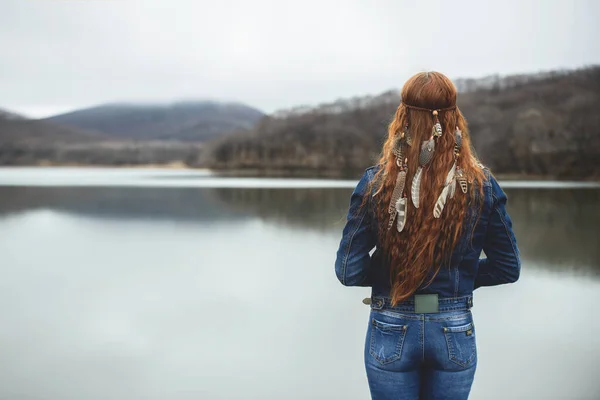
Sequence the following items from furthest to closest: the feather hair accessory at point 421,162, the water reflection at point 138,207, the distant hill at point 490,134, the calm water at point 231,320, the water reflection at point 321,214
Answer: the distant hill at point 490,134, the water reflection at point 138,207, the water reflection at point 321,214, the calm water at point 231,320, the feather hair accessory at point 421,162

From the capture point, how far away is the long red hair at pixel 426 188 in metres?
1.57

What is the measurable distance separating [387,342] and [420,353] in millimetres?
83

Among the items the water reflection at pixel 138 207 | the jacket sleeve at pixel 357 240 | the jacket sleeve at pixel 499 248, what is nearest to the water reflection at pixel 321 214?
the water reflection at pixel 138 207

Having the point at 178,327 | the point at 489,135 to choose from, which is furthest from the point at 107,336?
the point at 489,135

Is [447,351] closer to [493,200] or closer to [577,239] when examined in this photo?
[493,200]

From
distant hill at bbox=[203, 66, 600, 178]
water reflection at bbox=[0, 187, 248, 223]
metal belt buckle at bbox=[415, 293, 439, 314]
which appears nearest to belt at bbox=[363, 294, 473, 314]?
metal belt buckle at bbox=[415, 293, 439, 314]

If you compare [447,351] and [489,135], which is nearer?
[447,351]


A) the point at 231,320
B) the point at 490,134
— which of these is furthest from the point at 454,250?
the point at 490,134

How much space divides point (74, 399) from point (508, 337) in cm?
276

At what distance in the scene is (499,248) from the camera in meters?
1.70

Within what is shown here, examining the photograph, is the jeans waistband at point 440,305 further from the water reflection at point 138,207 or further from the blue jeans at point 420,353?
the water reflection at point 138,207

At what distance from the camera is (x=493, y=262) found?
5.69ft

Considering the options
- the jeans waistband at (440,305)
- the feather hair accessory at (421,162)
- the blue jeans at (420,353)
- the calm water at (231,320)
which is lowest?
the calm water at (231,320)

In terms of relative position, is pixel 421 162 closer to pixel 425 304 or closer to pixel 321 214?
pixel 425 304
